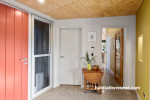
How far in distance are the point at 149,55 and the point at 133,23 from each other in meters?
1.60

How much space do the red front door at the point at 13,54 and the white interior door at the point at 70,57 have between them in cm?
139

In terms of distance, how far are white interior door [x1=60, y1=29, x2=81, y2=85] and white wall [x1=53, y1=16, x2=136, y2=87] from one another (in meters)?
0.20

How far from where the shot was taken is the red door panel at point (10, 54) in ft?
6.77

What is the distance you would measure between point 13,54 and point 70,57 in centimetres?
184

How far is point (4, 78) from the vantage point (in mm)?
2012

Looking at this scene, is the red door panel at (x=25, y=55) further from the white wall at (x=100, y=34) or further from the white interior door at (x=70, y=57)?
the white interior door at (x=70, y=57)

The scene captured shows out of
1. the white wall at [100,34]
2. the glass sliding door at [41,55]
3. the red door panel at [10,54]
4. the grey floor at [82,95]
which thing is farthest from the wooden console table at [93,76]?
the red door panel at [10,54]

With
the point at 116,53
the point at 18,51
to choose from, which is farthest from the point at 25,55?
the point at 116,53

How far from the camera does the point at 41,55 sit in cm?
301

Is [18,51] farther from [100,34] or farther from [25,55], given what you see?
[100,34]

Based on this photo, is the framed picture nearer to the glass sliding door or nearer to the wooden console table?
the wooden console table

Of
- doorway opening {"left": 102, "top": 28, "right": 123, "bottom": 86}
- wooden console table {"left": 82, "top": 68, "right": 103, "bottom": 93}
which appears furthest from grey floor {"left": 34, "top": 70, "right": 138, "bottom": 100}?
doorway opening {"left": 102, "top": 28, "right": 123, "bottom": 86}

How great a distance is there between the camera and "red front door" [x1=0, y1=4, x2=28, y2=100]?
78.1 inches

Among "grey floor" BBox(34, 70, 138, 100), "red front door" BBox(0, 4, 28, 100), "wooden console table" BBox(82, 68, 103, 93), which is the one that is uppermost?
"red front door" BBox(0, 4, 28, 100)
